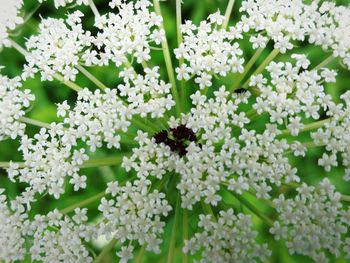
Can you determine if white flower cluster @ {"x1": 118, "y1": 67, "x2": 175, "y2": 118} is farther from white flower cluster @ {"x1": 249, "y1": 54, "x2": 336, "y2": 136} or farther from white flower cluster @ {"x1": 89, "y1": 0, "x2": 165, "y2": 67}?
white flower cluster @ {"x1": 249, "y1": 54, "x2": 336, "y2": 136}

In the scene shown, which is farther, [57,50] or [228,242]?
[57,50]

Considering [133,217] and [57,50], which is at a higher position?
[57,50]

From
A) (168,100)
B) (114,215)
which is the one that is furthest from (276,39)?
(114,215)

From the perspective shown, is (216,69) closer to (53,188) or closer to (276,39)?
(276,39)

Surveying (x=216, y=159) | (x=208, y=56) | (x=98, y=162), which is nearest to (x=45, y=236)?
(x=98, y=162)

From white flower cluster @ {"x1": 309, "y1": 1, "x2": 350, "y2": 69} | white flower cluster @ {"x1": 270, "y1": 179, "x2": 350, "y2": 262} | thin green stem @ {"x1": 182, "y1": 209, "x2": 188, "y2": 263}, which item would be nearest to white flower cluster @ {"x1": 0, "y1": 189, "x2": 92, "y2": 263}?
thin green stem @ {"x1": 182, "y1": 209, "x2": 188, "y2": 263}

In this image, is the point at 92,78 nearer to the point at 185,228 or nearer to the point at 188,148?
the point at 188,148

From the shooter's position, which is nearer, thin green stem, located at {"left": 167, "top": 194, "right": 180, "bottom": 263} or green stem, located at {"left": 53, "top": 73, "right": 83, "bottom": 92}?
thin green stem, located at {"left": 167, "top": 194, "right": 180, "bottom": 263}
